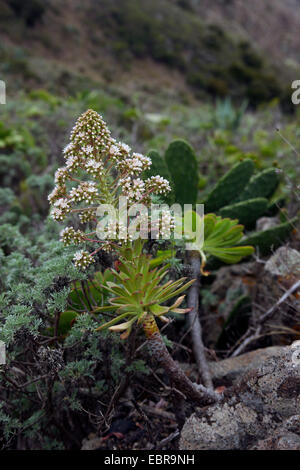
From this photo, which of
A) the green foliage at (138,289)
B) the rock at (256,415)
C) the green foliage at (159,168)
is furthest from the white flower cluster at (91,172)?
the rock at (256,415)

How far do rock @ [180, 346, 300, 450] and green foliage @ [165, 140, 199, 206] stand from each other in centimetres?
119

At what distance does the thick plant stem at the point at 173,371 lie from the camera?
133 centimetres

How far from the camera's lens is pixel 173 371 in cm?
143

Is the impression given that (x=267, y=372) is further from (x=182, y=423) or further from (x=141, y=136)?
(x=141, y=136)

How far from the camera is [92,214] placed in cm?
136

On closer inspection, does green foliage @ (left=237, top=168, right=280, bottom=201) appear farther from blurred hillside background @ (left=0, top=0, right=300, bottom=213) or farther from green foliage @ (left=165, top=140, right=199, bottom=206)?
blurred hillside background @ (left=0, top=0, right=300, bottom=213)

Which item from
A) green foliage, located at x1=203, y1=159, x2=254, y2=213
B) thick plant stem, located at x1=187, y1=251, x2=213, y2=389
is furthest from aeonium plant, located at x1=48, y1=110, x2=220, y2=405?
green foliage, located at x1=203, y1=159, x2=254, y2=213

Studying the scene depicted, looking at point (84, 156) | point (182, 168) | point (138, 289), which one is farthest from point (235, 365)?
point (84, 156)

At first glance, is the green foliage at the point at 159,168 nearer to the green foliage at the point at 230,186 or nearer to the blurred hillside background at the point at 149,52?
the green foliage at the point at 230,186

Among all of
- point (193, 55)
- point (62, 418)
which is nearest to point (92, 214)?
point (62, 418)

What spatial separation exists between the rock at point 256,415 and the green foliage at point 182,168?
1.19 meters

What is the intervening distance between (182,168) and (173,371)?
1.31 m

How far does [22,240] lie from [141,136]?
386 cm

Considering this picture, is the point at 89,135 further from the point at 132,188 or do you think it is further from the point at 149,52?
the point at 149,52
